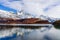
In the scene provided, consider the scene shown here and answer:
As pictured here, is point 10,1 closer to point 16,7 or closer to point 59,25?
point 16,7

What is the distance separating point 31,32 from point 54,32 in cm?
28

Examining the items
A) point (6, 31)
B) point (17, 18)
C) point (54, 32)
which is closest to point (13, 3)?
point (17, 18)

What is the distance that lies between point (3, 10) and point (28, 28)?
0.38 metres

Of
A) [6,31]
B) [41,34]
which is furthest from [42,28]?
[6,31]

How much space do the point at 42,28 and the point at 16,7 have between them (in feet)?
1.36

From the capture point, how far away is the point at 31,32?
5.95ft

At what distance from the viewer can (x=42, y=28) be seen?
5.93 feet

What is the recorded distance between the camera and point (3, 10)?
6.03 ft

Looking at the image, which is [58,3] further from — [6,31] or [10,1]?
[6,31]

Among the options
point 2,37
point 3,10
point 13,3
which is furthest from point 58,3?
point 2,37

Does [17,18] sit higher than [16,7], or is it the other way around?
[16,7]

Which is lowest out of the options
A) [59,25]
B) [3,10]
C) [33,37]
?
[33,37]

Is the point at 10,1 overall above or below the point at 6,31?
above

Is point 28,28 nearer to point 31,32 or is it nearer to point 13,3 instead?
point 31,32
